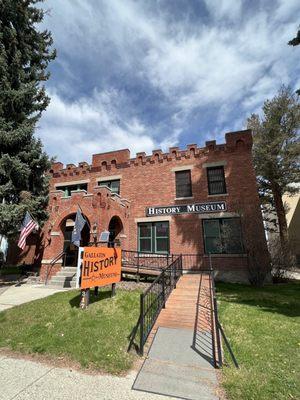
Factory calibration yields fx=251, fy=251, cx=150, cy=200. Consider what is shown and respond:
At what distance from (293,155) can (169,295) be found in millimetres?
18011

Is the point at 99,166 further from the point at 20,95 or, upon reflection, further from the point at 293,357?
the point at 293,357

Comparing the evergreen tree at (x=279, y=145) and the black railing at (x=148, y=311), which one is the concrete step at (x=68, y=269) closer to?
the black railing at (x=148, y=311)

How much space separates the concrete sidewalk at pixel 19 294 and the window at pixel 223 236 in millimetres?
9390

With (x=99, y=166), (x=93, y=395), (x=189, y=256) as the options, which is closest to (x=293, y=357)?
(x=93, y=395)

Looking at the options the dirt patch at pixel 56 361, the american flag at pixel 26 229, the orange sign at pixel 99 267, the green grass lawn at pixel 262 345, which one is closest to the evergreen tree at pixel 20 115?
the american flag at pixel 26 229

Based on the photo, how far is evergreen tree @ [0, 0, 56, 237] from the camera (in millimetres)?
13109

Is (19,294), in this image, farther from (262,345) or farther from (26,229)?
(262,345)

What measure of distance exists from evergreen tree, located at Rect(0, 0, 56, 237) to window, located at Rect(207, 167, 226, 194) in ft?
34.1

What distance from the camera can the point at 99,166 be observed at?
2020cm

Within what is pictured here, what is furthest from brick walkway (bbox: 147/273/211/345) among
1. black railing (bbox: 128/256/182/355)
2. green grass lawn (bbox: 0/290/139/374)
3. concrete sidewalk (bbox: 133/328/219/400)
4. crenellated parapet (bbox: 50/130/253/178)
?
crenellated parapet (bbox: 50/130/253/178)

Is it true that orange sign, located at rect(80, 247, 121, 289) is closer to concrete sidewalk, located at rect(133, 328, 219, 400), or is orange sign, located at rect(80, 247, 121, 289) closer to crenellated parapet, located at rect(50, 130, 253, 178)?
concrete sidewalk, located at rect(133, 328, 219, 400)

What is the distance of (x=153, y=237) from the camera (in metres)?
17.3

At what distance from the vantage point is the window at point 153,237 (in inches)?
669

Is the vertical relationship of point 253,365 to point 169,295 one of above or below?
below
